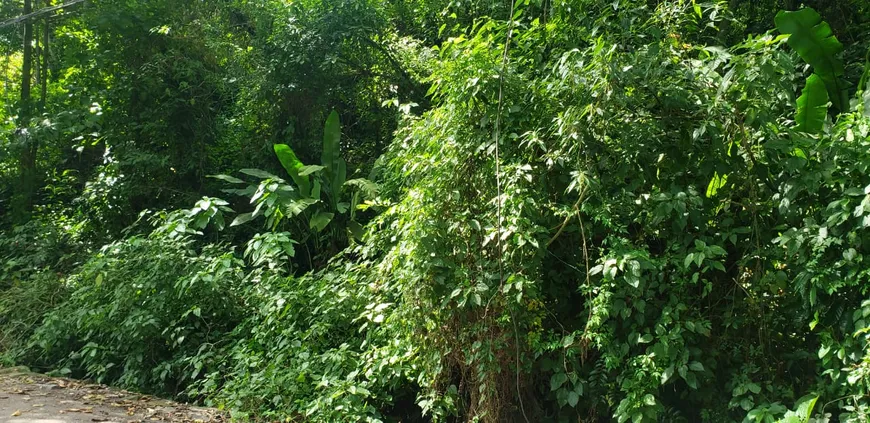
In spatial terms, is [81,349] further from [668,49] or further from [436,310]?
[668,49]

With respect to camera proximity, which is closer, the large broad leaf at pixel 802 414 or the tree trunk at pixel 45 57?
the large broad leaf at pixel 802 414

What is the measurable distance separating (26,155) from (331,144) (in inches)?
206

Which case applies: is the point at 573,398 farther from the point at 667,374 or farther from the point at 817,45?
the point at 817,45

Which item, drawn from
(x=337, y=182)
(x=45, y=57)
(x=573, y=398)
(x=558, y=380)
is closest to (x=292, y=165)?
(x=337, y=182)

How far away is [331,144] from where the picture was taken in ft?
27.9

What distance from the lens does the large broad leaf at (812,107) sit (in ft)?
14.6

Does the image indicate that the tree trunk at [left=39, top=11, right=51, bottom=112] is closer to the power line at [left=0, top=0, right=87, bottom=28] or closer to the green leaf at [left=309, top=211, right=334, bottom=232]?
the power line at [left=0, top=0, right=87, bottom=28]

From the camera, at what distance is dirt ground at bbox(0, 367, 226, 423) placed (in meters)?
5.28

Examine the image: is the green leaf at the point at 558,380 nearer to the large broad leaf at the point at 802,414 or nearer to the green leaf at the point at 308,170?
the large broad leaf at the point at 802,414

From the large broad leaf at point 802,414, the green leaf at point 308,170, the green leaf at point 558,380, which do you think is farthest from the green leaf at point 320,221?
the large broad leaf at point 802,414

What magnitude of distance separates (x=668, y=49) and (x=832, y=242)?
163cm

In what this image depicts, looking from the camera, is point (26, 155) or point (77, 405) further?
point (26, 155)

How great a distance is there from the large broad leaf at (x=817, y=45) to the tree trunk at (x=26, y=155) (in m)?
9.60

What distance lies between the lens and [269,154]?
9422 mm
